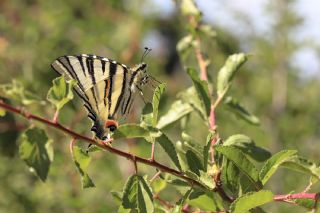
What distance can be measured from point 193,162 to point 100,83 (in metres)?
0.40

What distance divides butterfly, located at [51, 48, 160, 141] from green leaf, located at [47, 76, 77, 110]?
4.6 inches

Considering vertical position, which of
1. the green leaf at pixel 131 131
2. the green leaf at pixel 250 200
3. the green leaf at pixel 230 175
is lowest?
the green leaf at pixel 250 200

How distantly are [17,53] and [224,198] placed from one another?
2.70 metres

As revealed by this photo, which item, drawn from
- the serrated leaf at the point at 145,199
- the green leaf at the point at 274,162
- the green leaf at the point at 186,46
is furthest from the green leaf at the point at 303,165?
the green leaf at the point at 186,46

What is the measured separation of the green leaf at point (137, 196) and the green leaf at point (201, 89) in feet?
1.53

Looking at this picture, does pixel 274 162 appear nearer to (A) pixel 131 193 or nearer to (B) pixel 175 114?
(A) pixel 131 193

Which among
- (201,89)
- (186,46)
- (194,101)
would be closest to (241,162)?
(201,89)

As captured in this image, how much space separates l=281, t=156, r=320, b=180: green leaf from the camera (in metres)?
1.36

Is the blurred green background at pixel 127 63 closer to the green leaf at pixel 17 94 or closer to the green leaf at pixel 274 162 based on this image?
the green leaf at pixel 17 94

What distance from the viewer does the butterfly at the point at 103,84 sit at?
5.29 feet

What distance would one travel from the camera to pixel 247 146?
173 cm

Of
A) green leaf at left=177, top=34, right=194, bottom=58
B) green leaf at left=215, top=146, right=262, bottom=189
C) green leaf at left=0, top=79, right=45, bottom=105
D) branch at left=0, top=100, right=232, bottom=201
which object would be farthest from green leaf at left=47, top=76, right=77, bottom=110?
green leaf at left=177, top=34, right=194, bottom=58

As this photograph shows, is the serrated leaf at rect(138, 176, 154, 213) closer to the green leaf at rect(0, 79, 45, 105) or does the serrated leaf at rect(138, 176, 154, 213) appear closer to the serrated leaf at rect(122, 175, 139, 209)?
the serrated leaf at rect(122, 175, 139, 209)

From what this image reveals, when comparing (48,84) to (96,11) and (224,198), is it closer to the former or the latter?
(96,11)
